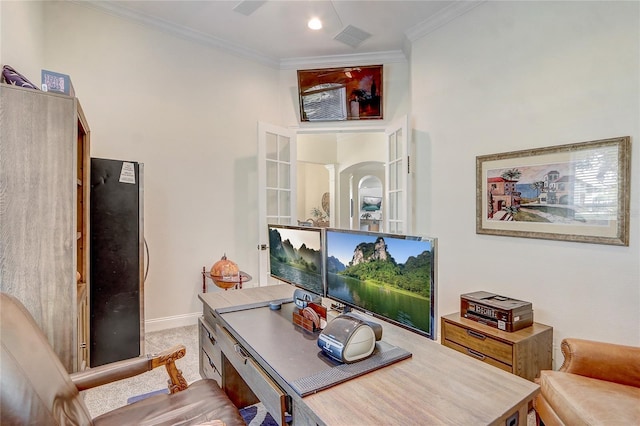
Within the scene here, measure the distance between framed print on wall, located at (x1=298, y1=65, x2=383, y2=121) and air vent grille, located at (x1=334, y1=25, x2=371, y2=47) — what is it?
33cm

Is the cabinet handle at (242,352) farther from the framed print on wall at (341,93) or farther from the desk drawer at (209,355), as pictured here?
the framed print on wall at (341,93)

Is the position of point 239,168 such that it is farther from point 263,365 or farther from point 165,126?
point 263,365

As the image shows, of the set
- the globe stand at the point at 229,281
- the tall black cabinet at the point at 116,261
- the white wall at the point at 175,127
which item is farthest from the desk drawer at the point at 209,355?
the white wall at the point at 175,127

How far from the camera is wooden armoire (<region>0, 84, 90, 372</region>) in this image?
4.88 ft

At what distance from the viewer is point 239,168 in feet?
12.9

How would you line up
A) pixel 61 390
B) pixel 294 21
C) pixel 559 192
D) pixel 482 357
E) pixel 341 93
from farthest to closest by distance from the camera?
pixel 341 93 → pixel 294 21 → pixel 559 192 → pixel 482 357 → pixel 61 390

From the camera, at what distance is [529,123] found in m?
2.48

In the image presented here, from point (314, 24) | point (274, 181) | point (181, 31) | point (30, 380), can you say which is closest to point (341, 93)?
point (314, 24)

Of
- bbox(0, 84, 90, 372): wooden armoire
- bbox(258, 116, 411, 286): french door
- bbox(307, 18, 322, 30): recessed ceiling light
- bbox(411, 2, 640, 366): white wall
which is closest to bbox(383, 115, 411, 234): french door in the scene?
bbox(258, 116, 411, 286): french door

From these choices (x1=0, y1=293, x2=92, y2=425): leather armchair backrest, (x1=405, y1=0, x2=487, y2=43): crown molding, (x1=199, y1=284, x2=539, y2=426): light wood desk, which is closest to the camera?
(x1=199, y1=284, x2=539, y2=426): light wood desk

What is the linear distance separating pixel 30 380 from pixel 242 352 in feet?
2.30

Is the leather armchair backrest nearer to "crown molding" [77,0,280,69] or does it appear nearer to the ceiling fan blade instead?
the ceiling fan blade

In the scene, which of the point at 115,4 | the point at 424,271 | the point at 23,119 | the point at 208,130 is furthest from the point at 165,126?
the point at 424,271

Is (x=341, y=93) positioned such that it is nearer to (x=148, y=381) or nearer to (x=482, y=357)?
(x=482, y=357)
